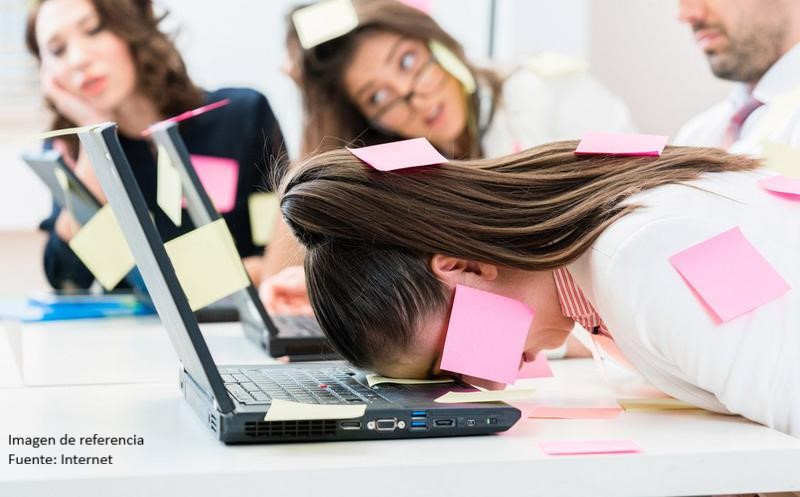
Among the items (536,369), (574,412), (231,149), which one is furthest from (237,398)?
(231,149)

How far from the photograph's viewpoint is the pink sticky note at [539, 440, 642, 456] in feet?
2.65

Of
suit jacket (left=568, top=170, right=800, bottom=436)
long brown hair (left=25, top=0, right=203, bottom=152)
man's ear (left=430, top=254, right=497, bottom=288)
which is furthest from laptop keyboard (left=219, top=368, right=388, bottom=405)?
long brown hair (left=25, top=0, right=203, bottom=152)

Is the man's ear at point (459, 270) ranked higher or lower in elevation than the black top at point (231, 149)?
higher

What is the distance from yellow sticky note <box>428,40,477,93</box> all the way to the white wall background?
1.82ft

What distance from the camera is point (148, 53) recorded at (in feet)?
7.82

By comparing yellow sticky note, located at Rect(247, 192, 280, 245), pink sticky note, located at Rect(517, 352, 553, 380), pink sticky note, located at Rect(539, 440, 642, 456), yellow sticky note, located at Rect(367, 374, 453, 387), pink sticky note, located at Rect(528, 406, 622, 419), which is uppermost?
pink sticky note, located at Rect(539, 440, 642, 456)

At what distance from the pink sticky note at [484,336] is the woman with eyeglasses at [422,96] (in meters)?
1.12

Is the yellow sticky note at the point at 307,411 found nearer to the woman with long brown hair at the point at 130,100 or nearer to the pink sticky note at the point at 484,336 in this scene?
the pink sticky note at the point at 484,336

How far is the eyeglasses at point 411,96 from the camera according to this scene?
221 cm

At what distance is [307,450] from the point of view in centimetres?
82

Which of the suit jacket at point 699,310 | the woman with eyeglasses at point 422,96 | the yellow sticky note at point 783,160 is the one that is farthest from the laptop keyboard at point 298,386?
the woman with eyeglasses at point 422,96

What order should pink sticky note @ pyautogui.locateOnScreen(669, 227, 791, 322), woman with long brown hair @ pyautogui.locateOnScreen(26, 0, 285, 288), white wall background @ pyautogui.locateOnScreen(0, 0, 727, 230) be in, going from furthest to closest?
white wall background @ pyautogui.locateOnScreen(0, 0, 727, 230), woman with long brown hair @ pyautogui.locateOnScreen(26, 0, 285, 288), pink sticky note @ pyautogui.locateOnScreen(669, 227, 791, 322)

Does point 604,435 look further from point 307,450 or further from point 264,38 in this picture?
point 264,38

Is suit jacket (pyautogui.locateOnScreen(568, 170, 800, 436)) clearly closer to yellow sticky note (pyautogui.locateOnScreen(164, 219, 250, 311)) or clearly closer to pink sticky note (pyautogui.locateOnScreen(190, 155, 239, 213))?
yellow sticky note (pyautogui.locateOnScreen(164, 219, 250, 311))
